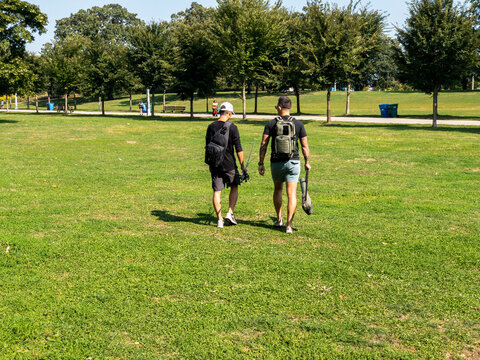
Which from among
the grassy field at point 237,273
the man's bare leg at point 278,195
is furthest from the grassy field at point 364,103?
the man's bare leg at point 278,195

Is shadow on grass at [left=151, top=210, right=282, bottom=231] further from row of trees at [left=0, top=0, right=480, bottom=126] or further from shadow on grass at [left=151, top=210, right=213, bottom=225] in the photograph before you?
row of trees at [left=0, top=0, right=480, bottom=126]

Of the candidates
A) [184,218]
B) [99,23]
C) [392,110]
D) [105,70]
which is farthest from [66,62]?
[99,23]

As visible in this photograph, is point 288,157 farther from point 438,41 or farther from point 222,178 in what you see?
point 438,41

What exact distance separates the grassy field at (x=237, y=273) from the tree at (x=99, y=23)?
376 feet

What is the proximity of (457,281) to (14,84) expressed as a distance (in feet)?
112

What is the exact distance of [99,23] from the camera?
123062 mm

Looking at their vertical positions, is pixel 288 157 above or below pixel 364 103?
below

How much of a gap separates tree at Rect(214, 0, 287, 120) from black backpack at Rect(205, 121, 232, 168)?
95.2ft

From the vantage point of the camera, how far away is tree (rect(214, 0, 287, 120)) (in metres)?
35.2

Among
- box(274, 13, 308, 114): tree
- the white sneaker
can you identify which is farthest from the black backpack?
box(274, 13, 308, 114): tree

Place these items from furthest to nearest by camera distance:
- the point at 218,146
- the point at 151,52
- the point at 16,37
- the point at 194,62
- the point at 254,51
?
the point at 151,52 → the point at 194,62 → the point at 254,51 → the point at 16,37 → the point at 218,146

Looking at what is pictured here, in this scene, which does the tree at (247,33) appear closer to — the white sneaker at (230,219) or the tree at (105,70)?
the tree at (105,70)

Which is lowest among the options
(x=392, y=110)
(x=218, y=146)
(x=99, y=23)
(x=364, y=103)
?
(x=218, y=146)

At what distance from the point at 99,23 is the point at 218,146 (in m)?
127
